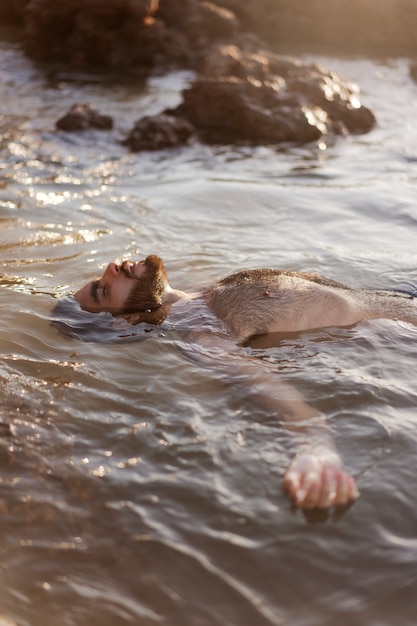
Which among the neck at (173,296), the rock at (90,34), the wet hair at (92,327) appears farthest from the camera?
the rock at (90,34)

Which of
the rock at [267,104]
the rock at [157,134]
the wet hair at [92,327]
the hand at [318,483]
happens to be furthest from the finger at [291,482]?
the rock at [267,104]

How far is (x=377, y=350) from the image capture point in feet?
16.1

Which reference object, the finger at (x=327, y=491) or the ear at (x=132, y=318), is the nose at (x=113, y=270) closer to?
the ear at (x=132, y=318)

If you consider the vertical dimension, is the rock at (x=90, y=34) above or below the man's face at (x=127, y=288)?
above

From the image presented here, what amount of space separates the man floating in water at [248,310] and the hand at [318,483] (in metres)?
0.35

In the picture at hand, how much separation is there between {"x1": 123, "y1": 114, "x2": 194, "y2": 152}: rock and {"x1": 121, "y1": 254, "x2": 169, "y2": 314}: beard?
208 inches

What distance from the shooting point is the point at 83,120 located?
36.8ft

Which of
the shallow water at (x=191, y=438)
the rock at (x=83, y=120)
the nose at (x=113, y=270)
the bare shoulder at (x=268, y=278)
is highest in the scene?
the rock at (x=83, y=120)

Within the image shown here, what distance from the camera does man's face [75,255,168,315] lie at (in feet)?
17.8

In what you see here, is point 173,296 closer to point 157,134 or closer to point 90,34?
point 157,134

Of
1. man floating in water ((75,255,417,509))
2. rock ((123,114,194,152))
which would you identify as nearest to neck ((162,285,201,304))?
man floating in water ((75,255,417,509))

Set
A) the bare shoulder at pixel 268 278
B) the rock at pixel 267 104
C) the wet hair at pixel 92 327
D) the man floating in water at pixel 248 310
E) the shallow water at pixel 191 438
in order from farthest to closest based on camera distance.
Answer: the rock at pixel 267 104 → the wet hair at pixel 92 327 → the bare shoulder at pixel 268 278 → the man floating in water at pixel 248 310 → the shallow water at pixel 191 438

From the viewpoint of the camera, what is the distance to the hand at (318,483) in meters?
3.39

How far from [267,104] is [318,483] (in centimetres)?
856
